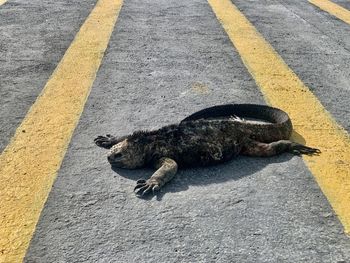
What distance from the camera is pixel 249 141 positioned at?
4.16 meters

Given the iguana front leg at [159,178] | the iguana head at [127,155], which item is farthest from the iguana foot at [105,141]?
the iguana front leg at [159,178]

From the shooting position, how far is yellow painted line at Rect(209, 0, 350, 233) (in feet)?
12.0

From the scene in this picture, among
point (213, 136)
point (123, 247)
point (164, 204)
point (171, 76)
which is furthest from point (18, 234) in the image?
point (171, 76)

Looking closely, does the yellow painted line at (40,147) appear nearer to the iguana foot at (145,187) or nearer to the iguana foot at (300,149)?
the iguana foot at (145,187)

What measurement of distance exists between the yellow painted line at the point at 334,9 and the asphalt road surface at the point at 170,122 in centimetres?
27

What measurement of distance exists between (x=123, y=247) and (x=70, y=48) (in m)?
4.22

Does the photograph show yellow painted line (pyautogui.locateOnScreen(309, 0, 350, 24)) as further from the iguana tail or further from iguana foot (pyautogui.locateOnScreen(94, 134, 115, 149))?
iguana foot (pyautogui.locateOnScreen(94, 134, 115, 149))

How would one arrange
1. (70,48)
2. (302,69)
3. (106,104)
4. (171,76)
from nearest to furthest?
(106,104) → (171,76) → (302,69) → (70,48)

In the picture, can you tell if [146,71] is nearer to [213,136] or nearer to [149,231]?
[213,136]

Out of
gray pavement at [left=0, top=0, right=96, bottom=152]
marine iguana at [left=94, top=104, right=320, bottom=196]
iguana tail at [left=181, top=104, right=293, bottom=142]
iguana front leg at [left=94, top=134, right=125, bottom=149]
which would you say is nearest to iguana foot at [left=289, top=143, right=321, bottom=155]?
marine iguana at [left=94, top=104, right=320, bottom=196]

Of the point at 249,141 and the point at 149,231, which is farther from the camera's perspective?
the point at 249,141

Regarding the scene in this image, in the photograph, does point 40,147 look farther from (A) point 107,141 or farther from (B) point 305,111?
(B) point 305,111

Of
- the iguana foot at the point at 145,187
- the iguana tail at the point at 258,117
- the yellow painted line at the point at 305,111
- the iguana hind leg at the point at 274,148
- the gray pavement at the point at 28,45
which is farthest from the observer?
the gray pavement at the point at 28,45

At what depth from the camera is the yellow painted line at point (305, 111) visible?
3654 mm
